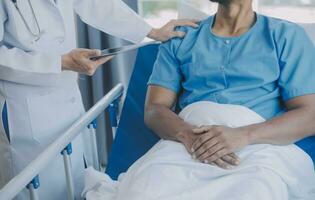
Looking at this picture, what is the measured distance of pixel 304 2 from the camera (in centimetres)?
225

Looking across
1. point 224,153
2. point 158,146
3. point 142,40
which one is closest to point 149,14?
point 142,40

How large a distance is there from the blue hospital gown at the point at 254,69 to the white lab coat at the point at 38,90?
14.9 inches

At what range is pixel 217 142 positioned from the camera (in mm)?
1331

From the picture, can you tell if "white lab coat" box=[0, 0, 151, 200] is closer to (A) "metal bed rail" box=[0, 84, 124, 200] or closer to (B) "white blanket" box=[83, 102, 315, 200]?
(A) "metal bed rail" box=[0, 84, 124, 200]

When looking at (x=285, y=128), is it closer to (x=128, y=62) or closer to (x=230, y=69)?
(x=230, y=69)

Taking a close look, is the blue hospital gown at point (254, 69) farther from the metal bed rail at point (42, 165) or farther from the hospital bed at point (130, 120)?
the metal bed rail at point (42, 165)

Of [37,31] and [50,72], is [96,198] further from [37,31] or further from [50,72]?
[37,31]

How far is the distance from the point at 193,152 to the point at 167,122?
0.66 ft

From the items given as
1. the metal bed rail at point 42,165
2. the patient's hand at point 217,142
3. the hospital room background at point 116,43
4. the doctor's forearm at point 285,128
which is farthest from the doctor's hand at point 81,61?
the hospital room background at point 116,43

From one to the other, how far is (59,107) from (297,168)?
0.85 metres

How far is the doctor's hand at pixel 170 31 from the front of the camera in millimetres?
1689

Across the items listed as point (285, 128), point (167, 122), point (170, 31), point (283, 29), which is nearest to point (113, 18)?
point (170, 31)

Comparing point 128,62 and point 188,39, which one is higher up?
point 188,39

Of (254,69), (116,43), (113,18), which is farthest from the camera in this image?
(116,43)
